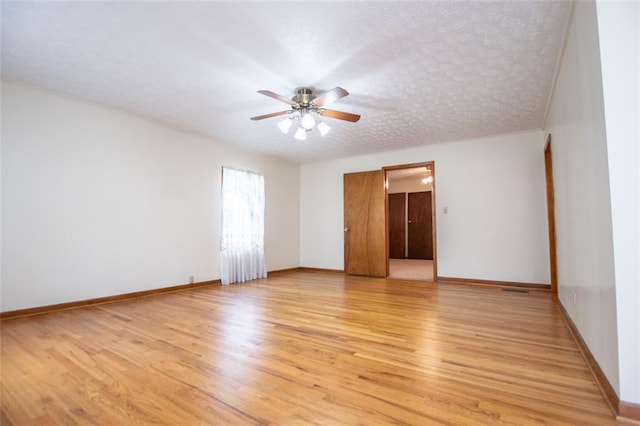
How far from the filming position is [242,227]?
5.51 m

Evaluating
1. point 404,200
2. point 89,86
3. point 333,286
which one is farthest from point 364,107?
point 404,200

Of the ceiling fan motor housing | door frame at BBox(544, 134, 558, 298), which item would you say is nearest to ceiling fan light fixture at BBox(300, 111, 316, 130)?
the ceiling fan motor housing


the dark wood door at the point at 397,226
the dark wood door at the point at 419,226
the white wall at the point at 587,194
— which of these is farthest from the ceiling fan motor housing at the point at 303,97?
the dark wood door at the point at 397,226

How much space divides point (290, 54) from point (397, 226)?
7847 millimetres

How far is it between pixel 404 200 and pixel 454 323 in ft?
23.3

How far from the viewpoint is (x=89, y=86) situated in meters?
3.26

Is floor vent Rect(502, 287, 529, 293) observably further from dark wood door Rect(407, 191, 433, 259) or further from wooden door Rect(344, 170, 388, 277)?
dark wood door Rect(407, 191, 433, 259)

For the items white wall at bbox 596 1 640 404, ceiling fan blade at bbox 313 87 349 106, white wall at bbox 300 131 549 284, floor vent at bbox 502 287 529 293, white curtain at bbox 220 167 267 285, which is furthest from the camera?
white curtain at bbox 220 167 267 285

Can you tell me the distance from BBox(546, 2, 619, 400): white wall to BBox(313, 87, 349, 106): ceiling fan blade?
1.73 m

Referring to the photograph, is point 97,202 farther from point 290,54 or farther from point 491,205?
point 491,205

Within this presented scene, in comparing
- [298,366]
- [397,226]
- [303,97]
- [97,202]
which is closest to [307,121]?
[303,97]

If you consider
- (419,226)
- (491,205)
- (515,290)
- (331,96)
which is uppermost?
(331,96)

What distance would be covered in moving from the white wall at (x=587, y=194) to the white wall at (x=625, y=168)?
1.8 inches

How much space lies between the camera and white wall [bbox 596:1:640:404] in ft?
4.58
